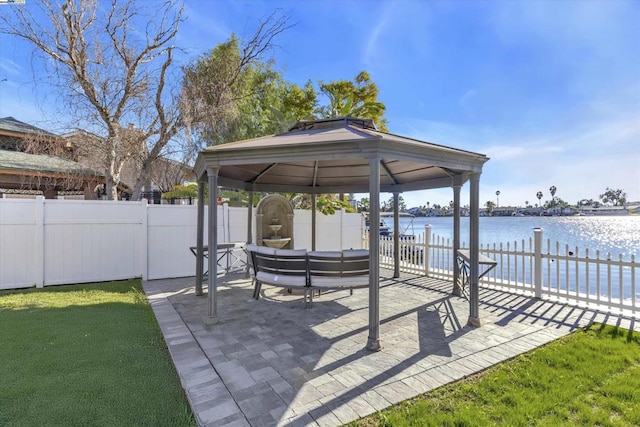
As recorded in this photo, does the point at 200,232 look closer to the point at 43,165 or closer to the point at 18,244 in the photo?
the point at 18,244

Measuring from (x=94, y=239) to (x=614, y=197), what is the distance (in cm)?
11739

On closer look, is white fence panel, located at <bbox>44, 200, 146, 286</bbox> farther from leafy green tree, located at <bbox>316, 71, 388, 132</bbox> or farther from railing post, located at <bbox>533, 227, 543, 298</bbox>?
railing post, located at <bbox>533, 227, 543, 298</bbox>

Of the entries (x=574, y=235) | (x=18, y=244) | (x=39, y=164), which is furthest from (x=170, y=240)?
(x=574, y=235)

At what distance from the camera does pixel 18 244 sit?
6.55 m

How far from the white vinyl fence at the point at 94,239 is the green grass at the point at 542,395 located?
278 inches

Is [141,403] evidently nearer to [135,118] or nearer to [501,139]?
[135,118]

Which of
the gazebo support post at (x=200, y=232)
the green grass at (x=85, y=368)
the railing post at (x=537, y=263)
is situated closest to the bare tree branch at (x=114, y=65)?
the gazebo support post at (x=200, y=232)

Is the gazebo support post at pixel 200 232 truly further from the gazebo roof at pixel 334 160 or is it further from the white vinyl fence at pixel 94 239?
the white vinyl fence at pixel 94 239

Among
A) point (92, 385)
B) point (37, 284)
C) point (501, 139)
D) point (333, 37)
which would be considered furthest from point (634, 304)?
point (501, 139)

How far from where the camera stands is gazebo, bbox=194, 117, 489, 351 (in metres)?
3.56

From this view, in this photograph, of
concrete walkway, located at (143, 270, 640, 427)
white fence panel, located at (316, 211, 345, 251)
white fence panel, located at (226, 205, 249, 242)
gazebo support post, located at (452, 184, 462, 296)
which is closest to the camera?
concrete walkway, located at (143, 270, 640, 427)

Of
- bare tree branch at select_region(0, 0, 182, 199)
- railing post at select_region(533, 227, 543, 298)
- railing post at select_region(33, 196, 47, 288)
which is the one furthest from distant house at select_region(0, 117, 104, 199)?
railing post at select_region(533, 227, 543, 298)

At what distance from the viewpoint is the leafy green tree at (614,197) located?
82.3 meters

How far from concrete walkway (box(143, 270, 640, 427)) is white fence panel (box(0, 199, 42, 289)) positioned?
298 cm
